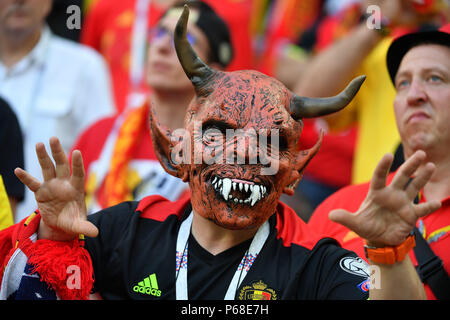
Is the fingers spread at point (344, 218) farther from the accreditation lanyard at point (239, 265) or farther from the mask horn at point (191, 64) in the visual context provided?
the mask horn at point (191, 64)

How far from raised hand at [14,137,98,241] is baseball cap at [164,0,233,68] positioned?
2.58m

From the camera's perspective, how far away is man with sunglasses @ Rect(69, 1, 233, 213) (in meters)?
4.68

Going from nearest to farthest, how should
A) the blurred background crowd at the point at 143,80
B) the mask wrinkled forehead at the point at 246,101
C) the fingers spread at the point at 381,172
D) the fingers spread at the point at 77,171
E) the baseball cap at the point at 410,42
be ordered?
the fingers spread at the point at 381,172
the fingers spread at the point at 77,171
the mask wrinkled forehead at the point at 246,101
the baseball cap at the point at 410,42
the blurred background crowd at the point at 143,80

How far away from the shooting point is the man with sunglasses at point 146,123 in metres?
4.68

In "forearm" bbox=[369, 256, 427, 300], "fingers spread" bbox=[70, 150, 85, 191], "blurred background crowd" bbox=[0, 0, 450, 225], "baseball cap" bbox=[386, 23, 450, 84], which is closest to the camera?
"forearm" bbox=[369, 256, 427, 300]

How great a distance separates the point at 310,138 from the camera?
5.20 meters

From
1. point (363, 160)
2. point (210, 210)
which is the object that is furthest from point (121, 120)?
point (210, 210)

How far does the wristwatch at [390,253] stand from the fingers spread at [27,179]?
1.25m

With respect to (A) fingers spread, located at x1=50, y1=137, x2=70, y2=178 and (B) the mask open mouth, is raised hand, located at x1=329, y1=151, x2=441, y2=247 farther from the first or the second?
(A) fingers spread, located at x1=50, y1=137, x2=70, y2=178

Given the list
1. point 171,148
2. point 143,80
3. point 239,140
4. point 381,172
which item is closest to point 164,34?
point 143,80

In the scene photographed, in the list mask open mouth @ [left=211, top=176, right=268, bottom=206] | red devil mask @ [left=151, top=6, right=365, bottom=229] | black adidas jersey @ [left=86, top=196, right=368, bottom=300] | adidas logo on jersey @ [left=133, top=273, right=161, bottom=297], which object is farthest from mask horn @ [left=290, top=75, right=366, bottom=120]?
adidas logo on jersey @ [left=133, top=273, right=161, bottom=297]

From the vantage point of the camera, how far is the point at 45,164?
A: 2.61 meters

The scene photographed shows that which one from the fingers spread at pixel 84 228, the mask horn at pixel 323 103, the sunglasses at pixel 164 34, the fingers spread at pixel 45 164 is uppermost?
the sunglasses at pixel 164 34

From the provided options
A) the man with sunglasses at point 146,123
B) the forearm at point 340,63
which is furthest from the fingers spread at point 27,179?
the forearm at point 340,63
